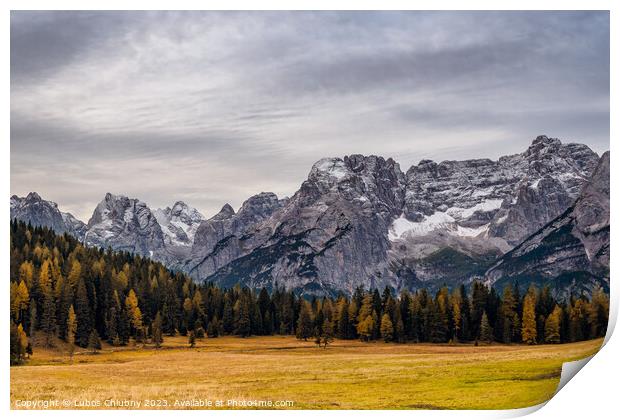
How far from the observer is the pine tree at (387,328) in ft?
302

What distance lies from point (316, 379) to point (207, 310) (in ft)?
173

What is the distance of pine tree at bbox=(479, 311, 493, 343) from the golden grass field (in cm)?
1560

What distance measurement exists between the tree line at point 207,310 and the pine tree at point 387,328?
128 millimetres

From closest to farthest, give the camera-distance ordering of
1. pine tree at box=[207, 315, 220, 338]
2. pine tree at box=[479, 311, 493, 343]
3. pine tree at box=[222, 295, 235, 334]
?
pine tree at box=[479, 311, 493, 343] → pine tree at box=[207, 315, 220, 338] → pine tree at box=[222, 295, 235, 334]

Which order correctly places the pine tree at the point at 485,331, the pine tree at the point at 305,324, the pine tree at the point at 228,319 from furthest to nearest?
the pine tree at the point at 228,319
the pine tree at the point at 305,324
the pine tree at the point at 485,331

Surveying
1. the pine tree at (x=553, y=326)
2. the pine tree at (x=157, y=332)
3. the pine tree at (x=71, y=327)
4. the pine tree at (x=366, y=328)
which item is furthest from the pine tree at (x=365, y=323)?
the pine tree at (x=71, y=327)

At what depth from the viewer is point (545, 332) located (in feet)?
245

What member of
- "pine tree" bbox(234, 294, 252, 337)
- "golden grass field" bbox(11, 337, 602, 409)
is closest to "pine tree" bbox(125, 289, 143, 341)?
"golden grass field" bbox(11, 337, 602, 409)

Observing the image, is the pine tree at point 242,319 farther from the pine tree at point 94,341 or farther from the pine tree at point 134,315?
the pine tree at point 94,341

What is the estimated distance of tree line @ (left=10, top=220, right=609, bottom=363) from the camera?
66250 mm

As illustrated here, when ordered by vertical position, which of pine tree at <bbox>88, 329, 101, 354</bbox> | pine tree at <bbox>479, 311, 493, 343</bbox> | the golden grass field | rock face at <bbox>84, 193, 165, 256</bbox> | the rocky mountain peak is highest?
rock face at <bbox>84, 193, 165, 256</bbox>

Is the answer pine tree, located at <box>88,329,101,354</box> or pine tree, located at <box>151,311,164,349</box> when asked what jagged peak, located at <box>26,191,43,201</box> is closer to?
pine tree, located at <box>88,329,101,354</box>

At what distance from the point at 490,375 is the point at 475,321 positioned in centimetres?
3472

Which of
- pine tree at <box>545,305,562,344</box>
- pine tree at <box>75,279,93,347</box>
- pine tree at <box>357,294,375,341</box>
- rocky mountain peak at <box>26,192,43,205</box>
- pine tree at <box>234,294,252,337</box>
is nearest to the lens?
rocky mountain peak at <box>26,192,43,205</box>
